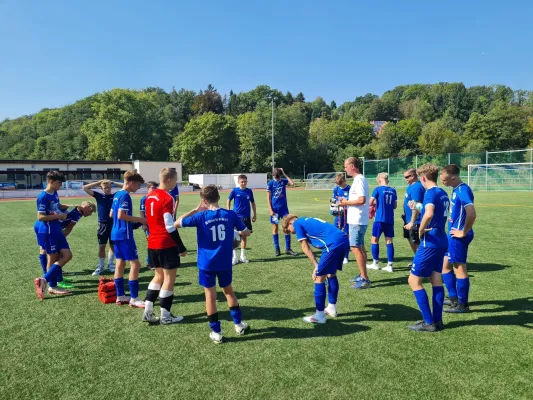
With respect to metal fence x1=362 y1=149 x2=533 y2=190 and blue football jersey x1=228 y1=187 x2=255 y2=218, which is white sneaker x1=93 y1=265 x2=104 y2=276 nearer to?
blue football jersey x1=228 y1=187 x2=255 y2=218

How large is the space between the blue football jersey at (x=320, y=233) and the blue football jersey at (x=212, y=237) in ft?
3.73

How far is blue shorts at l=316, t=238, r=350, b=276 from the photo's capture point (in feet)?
16.0

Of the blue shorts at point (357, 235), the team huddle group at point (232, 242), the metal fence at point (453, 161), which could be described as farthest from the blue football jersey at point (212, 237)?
the metal fence at point (453, 161)

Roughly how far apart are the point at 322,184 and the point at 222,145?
2916 centimetres

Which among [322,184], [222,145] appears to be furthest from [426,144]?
[222,145]

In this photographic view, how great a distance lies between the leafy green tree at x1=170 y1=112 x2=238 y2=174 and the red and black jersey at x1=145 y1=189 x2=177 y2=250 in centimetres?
6487

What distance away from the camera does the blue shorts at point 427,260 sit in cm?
464

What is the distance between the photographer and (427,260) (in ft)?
15.2

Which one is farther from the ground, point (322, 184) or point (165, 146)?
point (165, 146)

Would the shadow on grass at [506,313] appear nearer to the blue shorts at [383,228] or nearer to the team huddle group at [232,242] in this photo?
the team huddle group at [232,242]

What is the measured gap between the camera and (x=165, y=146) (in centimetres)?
7769

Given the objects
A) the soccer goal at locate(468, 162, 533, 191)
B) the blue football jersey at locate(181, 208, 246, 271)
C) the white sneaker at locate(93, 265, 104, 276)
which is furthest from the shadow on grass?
the soccer goal at locate(468, 162, 533, 191)

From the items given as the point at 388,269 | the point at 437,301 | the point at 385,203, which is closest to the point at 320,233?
the point at 437,301

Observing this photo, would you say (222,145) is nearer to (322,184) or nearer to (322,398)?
(322,184)
